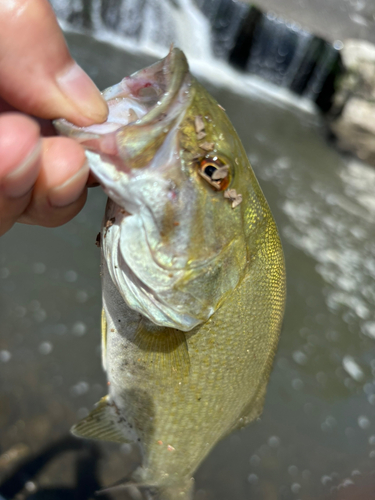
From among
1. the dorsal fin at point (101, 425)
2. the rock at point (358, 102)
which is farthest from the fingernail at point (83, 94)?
the rock at point (358, 102)

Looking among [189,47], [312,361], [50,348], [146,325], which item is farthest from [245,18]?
[146,325]

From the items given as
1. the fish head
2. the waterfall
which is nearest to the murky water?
the fish head

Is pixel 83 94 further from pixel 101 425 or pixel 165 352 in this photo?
pixel 101 425

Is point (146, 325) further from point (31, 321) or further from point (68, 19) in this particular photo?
point (68, 19)

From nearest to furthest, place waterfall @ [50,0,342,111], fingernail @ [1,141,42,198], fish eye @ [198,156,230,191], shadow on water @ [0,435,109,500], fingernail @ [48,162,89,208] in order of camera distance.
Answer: fingernail @ [1,141,42,198], fingernail @ [48,162,89,208], fish eye @ [198,156,230,191], shadow on water @ [0,435,109,500], waterfall @ [50,0,342,111]

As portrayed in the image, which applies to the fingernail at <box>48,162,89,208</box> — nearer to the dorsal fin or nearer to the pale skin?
the pale skin

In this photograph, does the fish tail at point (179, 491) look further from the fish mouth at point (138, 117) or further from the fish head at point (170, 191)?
the fish mouth at point (138, 117)
